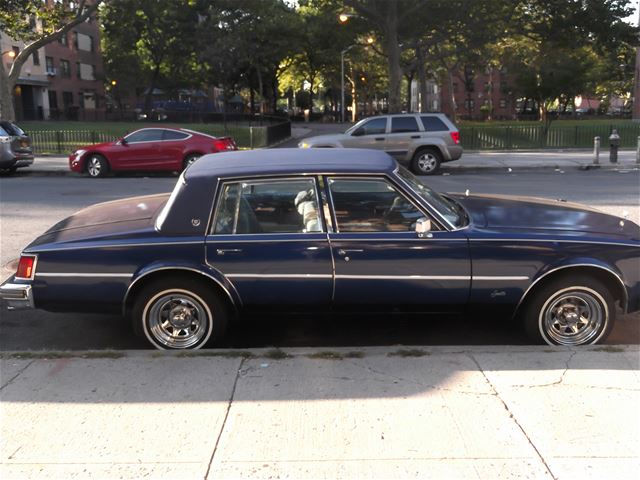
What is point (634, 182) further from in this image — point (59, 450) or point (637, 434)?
point (59, 450)

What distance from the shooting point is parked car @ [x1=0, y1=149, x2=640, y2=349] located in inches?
167

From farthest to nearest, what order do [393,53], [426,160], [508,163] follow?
[393,53], [508,163], [426,160]

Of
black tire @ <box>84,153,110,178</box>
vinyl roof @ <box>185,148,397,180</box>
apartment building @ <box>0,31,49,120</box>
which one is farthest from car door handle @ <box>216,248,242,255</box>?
apartment building @ <box>0,31,49,120</box>

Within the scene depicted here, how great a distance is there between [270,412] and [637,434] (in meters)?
2.00

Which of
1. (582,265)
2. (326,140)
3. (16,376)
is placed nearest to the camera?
(16,376)

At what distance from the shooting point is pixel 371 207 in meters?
4.48

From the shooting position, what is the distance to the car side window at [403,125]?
54.2ft

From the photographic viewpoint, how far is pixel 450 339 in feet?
15.9

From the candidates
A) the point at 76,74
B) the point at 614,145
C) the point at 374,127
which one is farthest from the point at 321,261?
the point at 76,74

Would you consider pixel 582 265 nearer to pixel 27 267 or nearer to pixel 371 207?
pixel 371 207

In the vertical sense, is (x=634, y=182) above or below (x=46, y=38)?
below

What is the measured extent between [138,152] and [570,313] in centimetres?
1408

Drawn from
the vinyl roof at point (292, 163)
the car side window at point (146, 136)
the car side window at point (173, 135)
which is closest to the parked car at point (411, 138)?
the car side window at point (173, 135)

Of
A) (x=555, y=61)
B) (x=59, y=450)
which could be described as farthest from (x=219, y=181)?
(x=555, y=61)
